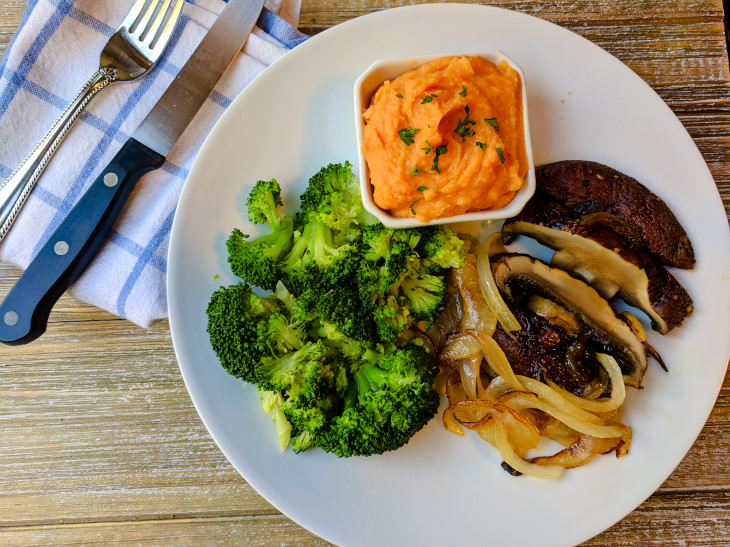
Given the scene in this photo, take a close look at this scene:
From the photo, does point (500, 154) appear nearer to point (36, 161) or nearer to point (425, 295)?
point (425, 295)

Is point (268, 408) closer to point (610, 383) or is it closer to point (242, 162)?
point (242, 162)

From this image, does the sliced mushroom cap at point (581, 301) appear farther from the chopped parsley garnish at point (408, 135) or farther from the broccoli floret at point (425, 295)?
the chopped parsley garnish at point (408, 135)

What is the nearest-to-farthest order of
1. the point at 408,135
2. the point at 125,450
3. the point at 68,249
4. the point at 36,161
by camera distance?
1. the point at 408,135
2. the point at 68,249
3. the point at 36,161
4. the point at 125,450

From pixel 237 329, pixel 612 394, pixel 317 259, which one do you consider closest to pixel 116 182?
pixel 237 329

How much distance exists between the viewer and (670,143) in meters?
2.74

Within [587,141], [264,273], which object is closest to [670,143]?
[587,141]

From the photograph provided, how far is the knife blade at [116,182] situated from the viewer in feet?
8.90

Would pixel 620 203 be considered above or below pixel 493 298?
above

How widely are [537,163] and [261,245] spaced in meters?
1.46

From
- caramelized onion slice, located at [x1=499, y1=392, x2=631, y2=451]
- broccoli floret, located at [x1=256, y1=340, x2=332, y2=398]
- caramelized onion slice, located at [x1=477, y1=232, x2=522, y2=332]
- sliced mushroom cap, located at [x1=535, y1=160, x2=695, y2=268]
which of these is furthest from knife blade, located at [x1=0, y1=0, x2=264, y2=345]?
caramelized onion slice, located at [x1=499, y1=392, x2=631, y2=451]

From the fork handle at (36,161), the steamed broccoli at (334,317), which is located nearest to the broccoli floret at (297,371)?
the steamed broccoli at (334,317)

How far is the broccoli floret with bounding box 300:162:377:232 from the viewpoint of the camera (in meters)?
2.49

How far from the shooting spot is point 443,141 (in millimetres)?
2205

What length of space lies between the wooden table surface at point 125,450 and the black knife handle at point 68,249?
41 centimetres
